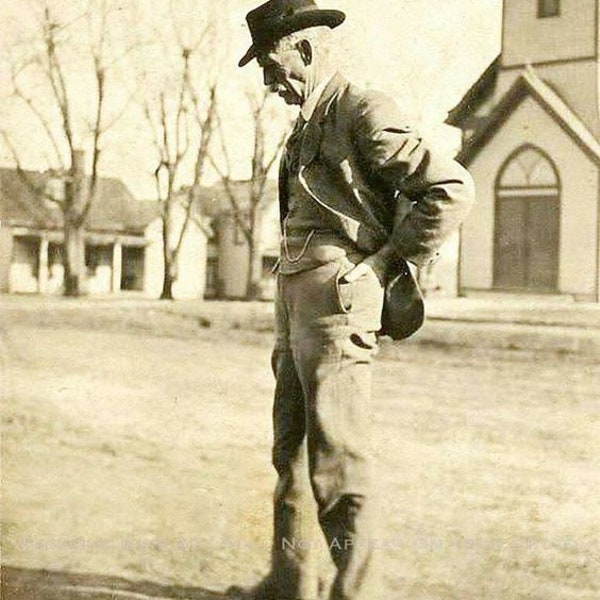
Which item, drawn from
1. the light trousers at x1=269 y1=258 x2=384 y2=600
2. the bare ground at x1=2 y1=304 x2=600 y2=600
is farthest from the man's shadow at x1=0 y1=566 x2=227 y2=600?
the light trousers at x1=269 y1=258 x2=384 y2=600

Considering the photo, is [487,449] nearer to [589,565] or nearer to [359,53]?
[589,565]

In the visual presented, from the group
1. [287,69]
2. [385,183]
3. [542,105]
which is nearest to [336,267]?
[385,183]

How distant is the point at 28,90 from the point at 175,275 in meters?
0.71

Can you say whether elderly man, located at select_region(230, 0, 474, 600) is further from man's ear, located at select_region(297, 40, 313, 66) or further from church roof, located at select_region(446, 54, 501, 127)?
church roof, located at select_region(446, 54, 501, 127)

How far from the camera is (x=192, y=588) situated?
5.90 ft

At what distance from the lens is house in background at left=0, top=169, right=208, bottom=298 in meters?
2.35

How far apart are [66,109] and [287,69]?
1.10 m

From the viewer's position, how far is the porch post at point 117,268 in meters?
2.37

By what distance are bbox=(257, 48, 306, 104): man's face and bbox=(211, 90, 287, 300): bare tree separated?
0.52 meters

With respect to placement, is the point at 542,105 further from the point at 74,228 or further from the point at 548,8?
the point at 74,228

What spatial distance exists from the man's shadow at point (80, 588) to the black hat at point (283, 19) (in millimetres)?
1126

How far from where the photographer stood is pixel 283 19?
1.57 m

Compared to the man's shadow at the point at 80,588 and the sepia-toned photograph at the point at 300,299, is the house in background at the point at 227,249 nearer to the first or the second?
the sepia-toned photograph at the point at 300,299

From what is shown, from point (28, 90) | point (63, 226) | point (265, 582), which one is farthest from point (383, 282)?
point (28, 90)
